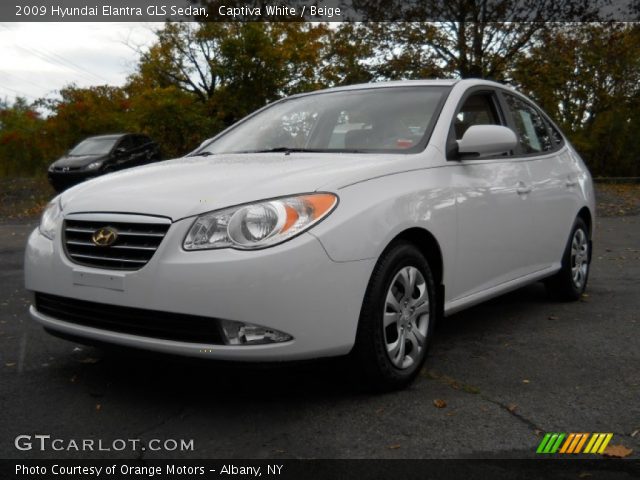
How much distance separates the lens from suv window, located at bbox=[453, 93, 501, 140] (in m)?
4.26

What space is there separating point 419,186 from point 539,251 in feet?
5.59

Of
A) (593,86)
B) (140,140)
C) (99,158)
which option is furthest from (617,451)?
(593,86)

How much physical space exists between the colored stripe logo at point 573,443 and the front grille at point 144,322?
1396 millimetres

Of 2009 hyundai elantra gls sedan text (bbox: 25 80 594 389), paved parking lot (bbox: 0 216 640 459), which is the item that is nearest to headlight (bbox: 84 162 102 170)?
paved parking lot (bbox: 0 216 640 459)

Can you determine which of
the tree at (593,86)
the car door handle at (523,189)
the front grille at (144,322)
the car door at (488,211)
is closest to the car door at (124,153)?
the tree at (593,86)

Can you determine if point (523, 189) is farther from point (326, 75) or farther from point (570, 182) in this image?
point (326, 75)

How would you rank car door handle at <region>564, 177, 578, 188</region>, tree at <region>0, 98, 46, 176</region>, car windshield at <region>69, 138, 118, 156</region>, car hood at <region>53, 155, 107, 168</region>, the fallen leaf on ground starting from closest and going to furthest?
the fallen leaf on ground → car door handle at <region>564, 177, 578, 188</region> → car hood at <region>53, 155, 107, 168</region> → car windshield at <region>69, 138, 118, 156</region> → tree at <region>0, 98, 46, 176</region>

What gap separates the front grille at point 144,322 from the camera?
9.66 ft

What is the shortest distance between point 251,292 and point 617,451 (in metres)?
1.58

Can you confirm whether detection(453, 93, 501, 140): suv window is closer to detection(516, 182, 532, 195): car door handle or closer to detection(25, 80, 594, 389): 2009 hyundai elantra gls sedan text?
detection(25, 80, 594, 389): 2009 hyundai elantra gls sedan text

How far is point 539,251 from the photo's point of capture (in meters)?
4.92

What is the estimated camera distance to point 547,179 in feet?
16.5

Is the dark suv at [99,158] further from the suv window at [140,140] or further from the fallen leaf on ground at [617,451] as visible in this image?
the fallen leaf on ground at [617,451]

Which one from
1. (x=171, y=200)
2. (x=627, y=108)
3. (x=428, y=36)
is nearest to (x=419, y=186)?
(x=171, y=200)
